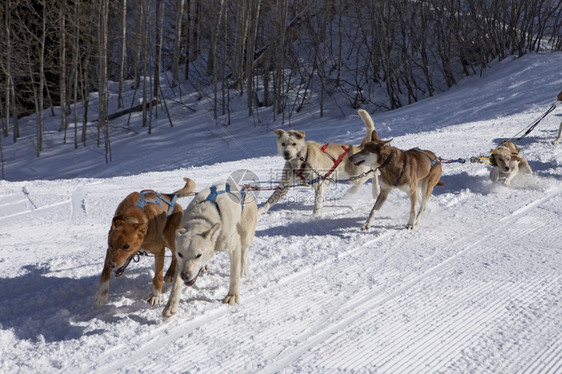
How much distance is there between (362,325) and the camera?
3.74 metres

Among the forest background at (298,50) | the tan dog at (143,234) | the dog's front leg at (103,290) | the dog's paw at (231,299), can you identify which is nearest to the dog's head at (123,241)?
the tan dog at (143,234)

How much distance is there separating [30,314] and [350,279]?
8.56 ft

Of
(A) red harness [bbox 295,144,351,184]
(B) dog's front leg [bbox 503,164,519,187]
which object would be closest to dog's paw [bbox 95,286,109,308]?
(A) red harness [bbox 295,144,351,184]

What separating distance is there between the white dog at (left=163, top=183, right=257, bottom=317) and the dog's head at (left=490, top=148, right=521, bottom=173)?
4.84 metres

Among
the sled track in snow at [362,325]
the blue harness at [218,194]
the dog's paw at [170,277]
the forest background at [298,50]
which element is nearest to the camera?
the sled track in snow at [362,325]

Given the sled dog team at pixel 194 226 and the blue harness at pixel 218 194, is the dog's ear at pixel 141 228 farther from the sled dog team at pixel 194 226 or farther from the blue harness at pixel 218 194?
the blue harness at pixel 218 194

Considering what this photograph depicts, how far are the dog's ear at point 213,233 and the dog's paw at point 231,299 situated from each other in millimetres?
654

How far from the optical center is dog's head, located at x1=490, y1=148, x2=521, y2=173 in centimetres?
767

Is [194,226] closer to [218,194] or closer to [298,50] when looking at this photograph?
[218,194]

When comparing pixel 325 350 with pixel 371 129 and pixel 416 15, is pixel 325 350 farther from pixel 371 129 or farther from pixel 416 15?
pixel 416 15

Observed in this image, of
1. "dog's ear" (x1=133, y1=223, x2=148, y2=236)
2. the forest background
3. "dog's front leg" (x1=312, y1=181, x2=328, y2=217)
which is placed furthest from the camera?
the forest background

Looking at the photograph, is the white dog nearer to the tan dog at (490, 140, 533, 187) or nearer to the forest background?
the tan dog at (490, 140, 533, 187)

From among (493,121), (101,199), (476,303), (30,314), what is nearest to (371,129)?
(476,303)

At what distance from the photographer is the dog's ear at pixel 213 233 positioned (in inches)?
140
